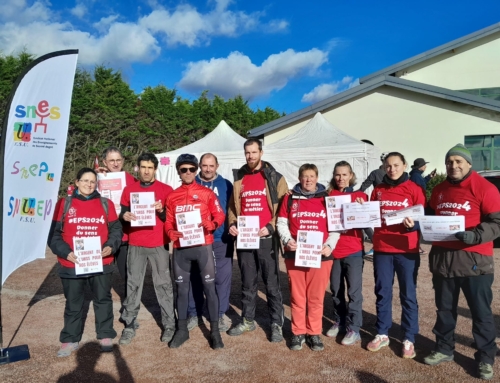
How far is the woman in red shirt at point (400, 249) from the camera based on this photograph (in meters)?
4.16

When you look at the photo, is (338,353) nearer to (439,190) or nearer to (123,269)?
(439,190)

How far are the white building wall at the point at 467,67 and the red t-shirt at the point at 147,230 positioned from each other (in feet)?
63.5

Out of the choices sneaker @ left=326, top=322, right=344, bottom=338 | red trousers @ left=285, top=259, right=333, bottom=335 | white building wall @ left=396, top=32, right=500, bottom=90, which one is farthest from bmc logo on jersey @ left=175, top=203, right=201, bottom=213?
white building wall @ left=396, top=32, right=500, bottom=90

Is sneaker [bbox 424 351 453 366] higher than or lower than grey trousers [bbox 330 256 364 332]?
lower

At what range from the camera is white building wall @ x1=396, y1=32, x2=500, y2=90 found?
19.3 metres

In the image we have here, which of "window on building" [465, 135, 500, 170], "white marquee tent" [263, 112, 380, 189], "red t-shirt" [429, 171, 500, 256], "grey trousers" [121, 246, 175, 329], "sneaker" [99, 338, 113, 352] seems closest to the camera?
"red t-shirt" [429, 171, 500, 256]

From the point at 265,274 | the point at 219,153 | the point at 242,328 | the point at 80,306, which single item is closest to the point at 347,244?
the point at 265,274

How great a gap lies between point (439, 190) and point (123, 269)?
150 inches

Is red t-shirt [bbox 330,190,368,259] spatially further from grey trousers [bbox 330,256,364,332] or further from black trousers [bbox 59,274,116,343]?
black trousers [bbox 59,274,116,343]

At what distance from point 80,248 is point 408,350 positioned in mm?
3534

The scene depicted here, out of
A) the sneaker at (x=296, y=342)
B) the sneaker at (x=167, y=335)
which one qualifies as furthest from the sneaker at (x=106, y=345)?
the sneaker at (x=296, y=342)

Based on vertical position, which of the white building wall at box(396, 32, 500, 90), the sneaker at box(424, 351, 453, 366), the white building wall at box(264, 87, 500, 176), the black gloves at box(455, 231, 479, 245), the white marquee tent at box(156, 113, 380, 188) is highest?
the white building wall at box(396, 32, 500, 90)

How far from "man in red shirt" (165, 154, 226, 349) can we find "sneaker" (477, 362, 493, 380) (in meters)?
2.53

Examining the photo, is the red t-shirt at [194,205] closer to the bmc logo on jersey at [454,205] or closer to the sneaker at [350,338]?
the sneaker at [350,338]
